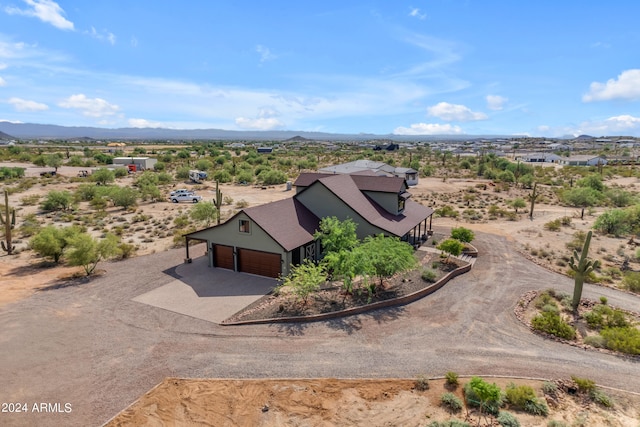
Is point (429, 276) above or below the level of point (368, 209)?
below

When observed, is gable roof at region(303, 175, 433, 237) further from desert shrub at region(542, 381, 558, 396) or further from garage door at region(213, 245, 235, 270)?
desert shrub at region(542, 381, 558, 396)

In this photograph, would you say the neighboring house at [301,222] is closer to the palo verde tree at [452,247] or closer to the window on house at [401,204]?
the window on house at [401,204]

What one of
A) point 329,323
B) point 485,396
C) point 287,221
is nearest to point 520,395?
point 485,396

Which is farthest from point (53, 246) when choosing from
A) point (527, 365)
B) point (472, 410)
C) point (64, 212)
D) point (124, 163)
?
point (124, 163)

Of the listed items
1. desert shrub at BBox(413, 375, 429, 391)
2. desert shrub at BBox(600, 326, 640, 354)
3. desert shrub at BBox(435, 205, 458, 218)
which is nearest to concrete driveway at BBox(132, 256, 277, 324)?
desert shrub at BBox(413, 375, 429, 391)

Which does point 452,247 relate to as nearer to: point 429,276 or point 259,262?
point 429,276

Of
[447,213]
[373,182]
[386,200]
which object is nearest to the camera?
[386,200]

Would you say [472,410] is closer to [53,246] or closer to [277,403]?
[277,403]
